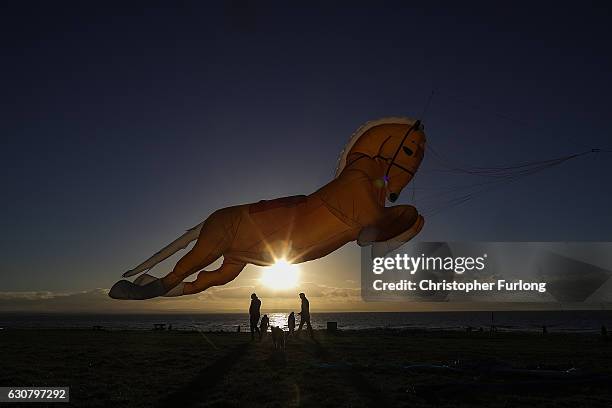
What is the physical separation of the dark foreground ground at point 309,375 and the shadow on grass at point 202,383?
22 mm

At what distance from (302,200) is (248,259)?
93 centimetres

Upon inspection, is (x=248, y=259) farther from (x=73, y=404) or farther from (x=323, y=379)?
(x=323, y=379)

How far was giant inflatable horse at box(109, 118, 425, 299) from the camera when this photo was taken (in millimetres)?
6641

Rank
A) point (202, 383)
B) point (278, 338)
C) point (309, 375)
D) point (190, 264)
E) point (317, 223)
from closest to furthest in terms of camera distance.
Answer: point (317, 223)
point (190, 264)
point (202, 383)
point (309, 375)
point (278, 338)

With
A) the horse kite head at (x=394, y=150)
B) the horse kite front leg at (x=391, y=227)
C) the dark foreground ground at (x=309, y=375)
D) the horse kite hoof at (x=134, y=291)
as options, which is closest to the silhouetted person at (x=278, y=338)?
the dark foreground ground at (x=309, y=375)

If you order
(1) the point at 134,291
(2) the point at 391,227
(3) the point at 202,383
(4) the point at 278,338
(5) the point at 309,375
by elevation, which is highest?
(2) the point at 391,227

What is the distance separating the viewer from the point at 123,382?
1230cm

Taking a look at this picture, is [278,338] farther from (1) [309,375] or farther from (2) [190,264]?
(2) [190,264]

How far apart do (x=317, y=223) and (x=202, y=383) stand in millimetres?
7035

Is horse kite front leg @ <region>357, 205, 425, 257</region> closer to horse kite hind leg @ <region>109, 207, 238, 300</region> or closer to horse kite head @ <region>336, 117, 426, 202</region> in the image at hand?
horse kite head @ <region>336, 117, 426, 202</region>

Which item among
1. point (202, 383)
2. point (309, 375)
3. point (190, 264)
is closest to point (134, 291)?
point (190, 264)

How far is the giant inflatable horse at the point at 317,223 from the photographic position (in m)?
6.64

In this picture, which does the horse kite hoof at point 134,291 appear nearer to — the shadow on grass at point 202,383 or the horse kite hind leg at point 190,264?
the horse kite hind leg at point 190,264

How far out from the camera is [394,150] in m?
7.02
